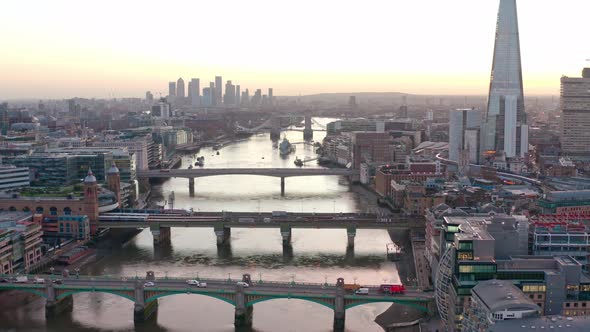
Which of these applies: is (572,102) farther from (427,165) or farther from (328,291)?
(328,291)

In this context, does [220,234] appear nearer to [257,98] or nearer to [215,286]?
[215,286]

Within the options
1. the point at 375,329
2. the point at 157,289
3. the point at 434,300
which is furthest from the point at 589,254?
the point at 157,289

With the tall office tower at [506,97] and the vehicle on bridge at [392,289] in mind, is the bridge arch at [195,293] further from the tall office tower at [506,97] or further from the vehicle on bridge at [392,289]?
the tall office tower at [506,97]

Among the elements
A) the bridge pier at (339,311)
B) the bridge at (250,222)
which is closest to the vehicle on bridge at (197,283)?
the bridge pier at (339,311)

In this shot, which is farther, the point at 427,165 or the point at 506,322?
the point at 427,165

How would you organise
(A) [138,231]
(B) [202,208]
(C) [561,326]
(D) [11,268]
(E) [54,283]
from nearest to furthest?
(C) [561,326] < (E) [54,283] < (D) [11,268] < (A) [138,231] < (B) [202,208]

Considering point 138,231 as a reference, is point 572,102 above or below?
above

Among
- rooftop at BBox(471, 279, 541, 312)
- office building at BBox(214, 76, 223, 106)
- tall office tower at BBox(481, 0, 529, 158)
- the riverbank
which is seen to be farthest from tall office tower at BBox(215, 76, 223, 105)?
rooftop at BBox(471, 279, 541, 312)
